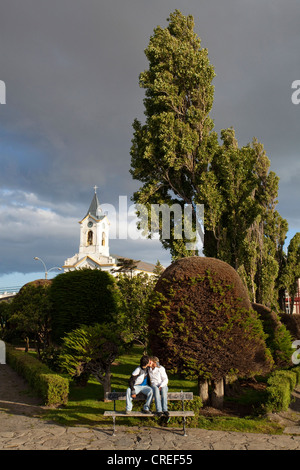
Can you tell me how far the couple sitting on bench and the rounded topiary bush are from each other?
140 cm

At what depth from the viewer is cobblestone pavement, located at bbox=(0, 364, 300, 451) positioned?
6547mm

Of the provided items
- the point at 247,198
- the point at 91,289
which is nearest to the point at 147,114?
the point at 247,198

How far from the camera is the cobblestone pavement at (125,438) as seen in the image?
21.5ft

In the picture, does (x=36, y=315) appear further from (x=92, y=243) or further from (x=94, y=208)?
(x=94, y=208)

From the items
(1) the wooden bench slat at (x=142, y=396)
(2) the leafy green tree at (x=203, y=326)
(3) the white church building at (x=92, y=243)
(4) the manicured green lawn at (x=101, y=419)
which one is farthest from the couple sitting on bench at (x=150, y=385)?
(3) the white church building at (x=92, y=243)

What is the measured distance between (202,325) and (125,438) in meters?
3.36

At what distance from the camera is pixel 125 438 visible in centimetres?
705

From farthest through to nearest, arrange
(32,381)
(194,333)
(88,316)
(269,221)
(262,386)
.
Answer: (269,221), (88,316), (262,386), (32,381), (194,333)

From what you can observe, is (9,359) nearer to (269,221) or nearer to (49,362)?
(49,362)

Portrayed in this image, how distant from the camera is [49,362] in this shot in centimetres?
1536

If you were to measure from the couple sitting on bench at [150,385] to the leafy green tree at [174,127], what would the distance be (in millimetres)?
10301

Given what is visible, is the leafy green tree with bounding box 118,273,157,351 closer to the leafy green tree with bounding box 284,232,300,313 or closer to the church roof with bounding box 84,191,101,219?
the leafy green tree with bounding box 284,232,300,313

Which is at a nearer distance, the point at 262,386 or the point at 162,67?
the point at 262,386

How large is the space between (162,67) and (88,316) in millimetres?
13390
